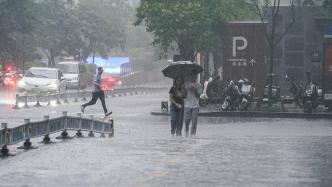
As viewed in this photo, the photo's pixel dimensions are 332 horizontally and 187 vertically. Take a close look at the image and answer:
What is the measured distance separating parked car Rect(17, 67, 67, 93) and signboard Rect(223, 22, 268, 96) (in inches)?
457

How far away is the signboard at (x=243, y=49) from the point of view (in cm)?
4222

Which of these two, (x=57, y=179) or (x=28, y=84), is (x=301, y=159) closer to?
(x=57, y=179)

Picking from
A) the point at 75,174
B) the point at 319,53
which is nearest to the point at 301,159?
the point at 75,174

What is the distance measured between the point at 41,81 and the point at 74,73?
54.3 feet

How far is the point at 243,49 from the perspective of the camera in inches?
1670

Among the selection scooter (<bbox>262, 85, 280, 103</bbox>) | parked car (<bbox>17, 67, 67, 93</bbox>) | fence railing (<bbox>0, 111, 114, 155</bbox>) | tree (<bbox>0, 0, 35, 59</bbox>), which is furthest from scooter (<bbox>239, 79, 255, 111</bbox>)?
tree (<bbox>0, 0, 35, 59</bbox>)

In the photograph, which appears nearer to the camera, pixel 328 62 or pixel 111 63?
pixel 328 62

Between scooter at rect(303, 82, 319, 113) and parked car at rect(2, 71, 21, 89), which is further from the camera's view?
parked car at rect(2, 71, 21, 89)

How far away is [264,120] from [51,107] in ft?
38.1

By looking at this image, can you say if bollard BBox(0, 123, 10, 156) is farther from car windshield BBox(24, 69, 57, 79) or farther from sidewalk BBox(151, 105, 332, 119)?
car windshield BBox(24, 69, 57, 79)

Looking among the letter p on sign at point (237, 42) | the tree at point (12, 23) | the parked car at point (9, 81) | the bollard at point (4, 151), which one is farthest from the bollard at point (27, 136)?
the parked car at point (9, 81)

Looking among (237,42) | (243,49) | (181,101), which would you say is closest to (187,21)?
(237,42)

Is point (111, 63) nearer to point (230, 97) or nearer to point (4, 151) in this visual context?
point (230, 97)

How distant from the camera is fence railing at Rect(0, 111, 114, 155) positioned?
16.8 m
